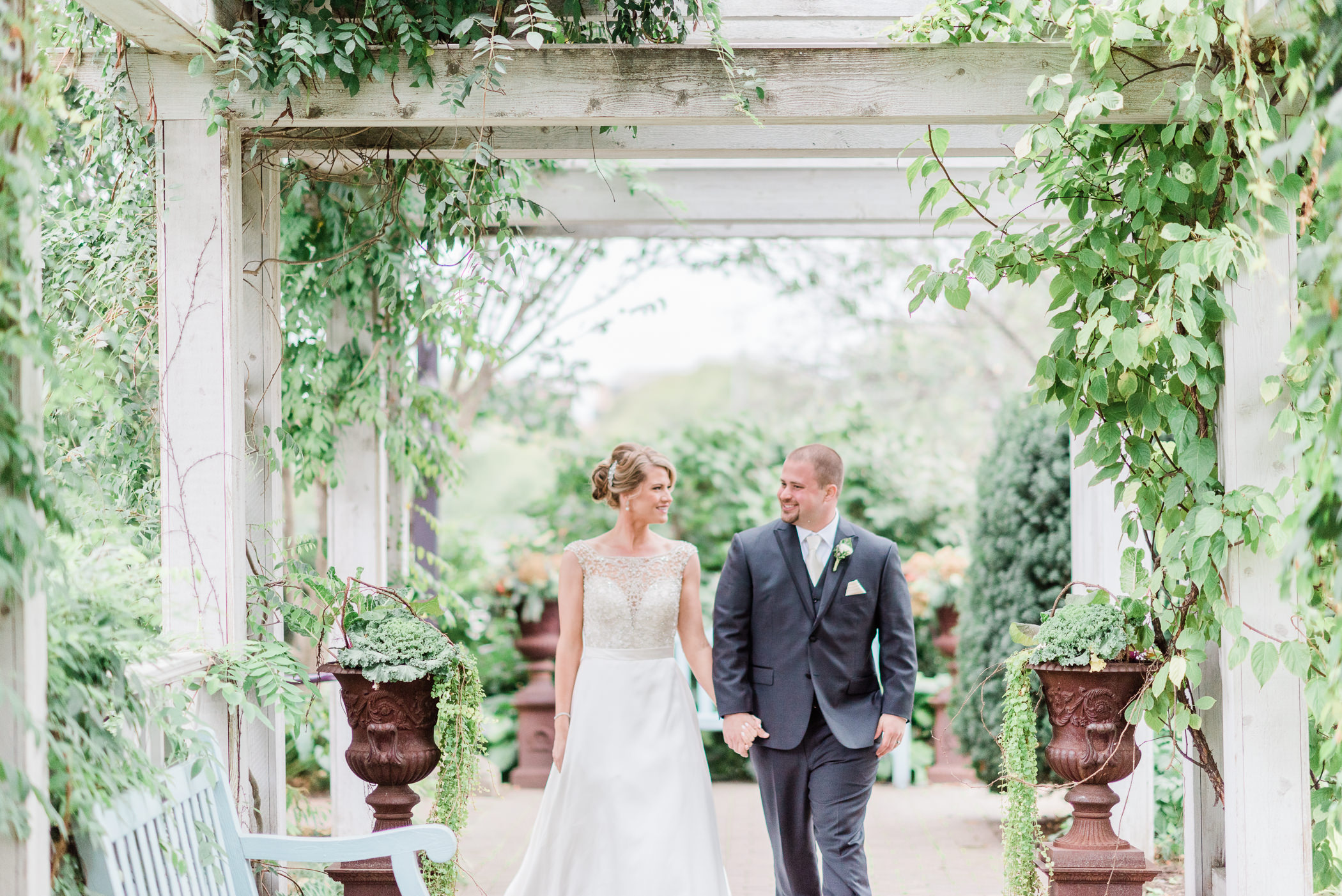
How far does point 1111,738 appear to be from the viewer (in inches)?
144

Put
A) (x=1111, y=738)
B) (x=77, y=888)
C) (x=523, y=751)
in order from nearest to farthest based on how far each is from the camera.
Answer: (x=77, y=888)
(x=1111, y=738)
(x=523, y=751)

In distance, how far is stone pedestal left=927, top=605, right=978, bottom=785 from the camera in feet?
22.6

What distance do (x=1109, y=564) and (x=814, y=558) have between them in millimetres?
2032

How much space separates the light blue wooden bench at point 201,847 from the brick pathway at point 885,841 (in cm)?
164

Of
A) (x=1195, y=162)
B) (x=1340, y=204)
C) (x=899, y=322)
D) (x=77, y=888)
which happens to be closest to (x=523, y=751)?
(x=77, y=888)

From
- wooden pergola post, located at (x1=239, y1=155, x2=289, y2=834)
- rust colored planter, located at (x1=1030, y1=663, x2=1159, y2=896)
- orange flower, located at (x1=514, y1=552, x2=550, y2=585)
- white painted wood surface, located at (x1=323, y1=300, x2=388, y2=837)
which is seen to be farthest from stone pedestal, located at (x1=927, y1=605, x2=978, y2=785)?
wooden pergola post, located at (x1=239, y1=155, x2=289, y2=834)

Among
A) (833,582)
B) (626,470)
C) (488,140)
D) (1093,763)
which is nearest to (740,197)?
(488,140)

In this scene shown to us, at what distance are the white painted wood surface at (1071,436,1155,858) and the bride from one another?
2011mm

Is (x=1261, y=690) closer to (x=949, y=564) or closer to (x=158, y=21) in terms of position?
(x=158, y=21)

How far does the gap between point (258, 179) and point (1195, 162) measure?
2.96 meters

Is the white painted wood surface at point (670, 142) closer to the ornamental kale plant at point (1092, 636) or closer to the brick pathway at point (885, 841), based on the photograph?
the ornamental kale plant at point (1092, 636)

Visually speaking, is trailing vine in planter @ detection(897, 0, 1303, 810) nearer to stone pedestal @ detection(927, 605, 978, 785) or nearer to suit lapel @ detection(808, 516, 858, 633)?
suit lapel @ detection(808, 516, 858, 633)

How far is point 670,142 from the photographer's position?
4.06 metres

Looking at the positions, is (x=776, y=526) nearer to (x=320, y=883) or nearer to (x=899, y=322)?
(x=320, y=883)
